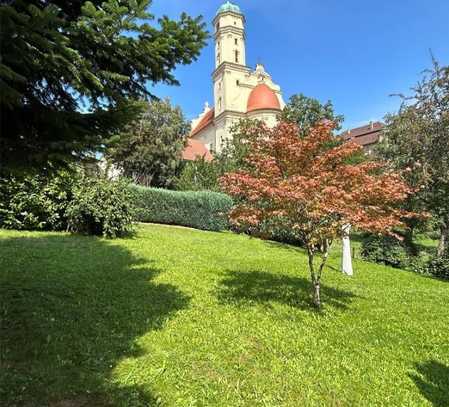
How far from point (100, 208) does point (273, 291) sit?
6341 millimetres

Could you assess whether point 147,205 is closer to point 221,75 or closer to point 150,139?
point 150,139

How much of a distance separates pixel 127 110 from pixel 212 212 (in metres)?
14.7

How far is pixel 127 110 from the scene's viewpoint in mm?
3506

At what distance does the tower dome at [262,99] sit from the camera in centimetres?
4163

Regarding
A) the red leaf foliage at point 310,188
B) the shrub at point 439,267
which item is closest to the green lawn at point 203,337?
the red leaf foliage at point 310,188

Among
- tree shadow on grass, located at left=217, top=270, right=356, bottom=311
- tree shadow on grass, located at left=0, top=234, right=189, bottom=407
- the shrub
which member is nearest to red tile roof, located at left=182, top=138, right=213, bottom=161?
the shrub

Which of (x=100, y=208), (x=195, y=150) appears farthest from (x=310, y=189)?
(x=195, y=150)

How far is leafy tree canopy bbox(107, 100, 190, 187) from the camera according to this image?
88.6ft

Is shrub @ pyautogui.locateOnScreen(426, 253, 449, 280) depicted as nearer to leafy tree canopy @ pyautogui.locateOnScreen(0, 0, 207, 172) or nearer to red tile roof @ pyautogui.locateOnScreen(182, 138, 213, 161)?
leafy tree canopy @ pyautogui.locateOnScreen(0, 0, 207, 172)

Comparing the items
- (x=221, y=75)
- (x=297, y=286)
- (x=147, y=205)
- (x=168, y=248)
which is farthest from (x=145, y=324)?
(x=221, y=75)

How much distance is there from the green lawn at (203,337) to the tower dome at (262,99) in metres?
35.6

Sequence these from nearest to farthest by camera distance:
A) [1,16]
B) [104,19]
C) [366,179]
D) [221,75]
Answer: [1,16]
[104,19]
[366,179]
[221,75]

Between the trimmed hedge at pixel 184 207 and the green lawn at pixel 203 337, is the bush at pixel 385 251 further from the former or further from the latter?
the trimmed hedge at pixel 184 207

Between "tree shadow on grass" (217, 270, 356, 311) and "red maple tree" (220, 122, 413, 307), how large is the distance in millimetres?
546
